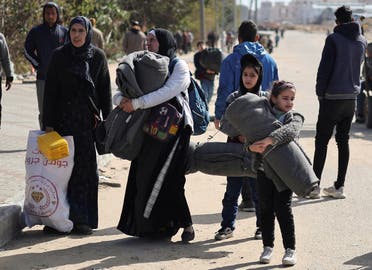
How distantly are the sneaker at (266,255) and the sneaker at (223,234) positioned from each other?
72cm

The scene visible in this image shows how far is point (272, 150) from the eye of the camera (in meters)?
6.11

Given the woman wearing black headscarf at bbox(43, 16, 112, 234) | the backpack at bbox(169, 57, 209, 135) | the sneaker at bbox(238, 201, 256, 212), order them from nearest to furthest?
the backpack at bbox(169, 57, 209, 135)
the woman wearing black headscarf at bbox(43, 16, 112, 234)
the sneaker at bbox(238, 201, 256, 212)

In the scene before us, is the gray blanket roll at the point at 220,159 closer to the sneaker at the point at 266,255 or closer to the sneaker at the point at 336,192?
the sneaker at the point at 266,255

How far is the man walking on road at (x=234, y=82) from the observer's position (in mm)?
7023

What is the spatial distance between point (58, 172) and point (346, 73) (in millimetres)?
3247

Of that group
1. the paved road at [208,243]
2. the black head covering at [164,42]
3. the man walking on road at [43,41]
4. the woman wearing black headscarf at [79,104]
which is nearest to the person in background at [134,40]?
the man walking on road at [43,41]

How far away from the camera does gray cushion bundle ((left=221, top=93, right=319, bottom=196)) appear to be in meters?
6.07

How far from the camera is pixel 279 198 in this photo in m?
6.23

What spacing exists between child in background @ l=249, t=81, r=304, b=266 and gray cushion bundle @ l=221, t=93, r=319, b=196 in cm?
6

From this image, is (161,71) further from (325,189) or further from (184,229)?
(325,189)

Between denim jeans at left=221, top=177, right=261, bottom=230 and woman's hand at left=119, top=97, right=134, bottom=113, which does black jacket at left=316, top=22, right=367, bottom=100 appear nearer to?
denim jeans at left=221, top=177, right=261, bottom=230

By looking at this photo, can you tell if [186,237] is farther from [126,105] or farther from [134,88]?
[134,88]

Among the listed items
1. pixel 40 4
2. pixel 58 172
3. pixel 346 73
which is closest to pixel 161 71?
pixel 58 172

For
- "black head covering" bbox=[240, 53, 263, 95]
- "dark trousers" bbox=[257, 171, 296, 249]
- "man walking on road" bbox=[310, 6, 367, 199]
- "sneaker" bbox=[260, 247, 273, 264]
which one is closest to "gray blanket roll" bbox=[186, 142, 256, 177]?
"dark trousers" bbox=[257, 171, 296, 249]
